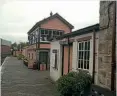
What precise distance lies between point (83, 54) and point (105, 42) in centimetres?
405

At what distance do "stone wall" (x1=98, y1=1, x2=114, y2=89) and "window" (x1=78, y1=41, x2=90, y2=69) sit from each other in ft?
10.6

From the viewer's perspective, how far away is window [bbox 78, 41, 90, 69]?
8.47m

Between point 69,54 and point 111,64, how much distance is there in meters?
7.06

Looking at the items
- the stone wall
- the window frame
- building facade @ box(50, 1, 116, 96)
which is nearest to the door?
Answer: building facade @ box(50, 1, 116, 96)

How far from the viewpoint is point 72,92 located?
7207mm

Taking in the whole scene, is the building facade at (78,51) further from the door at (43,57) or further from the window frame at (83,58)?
the door at (43,57)

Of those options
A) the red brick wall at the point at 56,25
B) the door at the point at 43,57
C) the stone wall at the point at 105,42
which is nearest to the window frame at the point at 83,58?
the stone wall at the point at 105,42

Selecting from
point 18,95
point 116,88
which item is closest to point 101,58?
point 116,88

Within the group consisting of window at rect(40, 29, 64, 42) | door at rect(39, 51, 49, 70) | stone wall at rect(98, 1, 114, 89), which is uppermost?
window at rect(40, 29, 64, 42)

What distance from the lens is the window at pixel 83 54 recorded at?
8.47 m

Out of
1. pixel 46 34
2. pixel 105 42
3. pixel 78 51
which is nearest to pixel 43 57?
pixel 46 34

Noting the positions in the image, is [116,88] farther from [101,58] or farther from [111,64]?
[101,58]

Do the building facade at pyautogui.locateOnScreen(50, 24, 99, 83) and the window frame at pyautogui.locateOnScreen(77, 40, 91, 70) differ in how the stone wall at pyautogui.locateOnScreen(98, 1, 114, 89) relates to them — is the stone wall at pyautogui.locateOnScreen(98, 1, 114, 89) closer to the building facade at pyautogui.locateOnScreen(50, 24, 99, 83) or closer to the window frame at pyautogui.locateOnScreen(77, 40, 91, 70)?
the building facade at pyautogui.locateOnScreen(50, 24, 99, 83)

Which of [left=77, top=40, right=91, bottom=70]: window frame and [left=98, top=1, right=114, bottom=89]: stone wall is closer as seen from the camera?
[left=98, top=1, right=114, bottom=89]: stone wall
